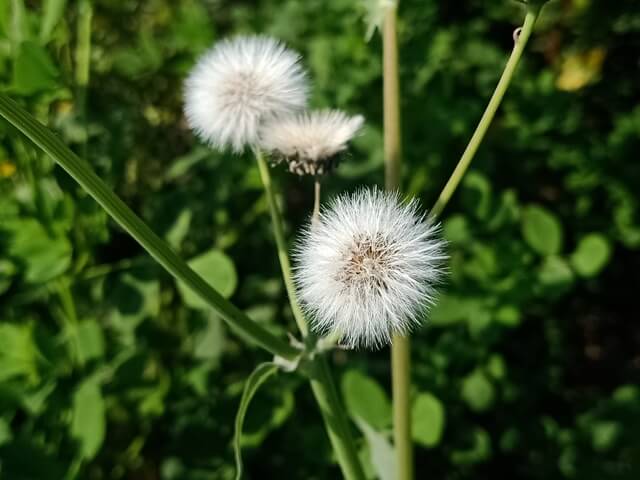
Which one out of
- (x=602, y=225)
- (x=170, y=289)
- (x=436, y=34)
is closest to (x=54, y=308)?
(x=170, y=289)

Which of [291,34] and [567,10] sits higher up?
[567,10]

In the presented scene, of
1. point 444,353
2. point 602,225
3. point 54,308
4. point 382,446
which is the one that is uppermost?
point 602,225

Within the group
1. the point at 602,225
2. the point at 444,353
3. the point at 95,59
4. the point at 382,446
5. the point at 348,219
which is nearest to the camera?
the point at 348,219

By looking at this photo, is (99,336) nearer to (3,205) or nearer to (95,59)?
(3,205)

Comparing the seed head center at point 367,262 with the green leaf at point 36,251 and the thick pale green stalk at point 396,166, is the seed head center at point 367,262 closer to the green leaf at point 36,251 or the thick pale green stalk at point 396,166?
the thick pale green stalk at point 396,166

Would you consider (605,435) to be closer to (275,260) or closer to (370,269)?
(275,260)

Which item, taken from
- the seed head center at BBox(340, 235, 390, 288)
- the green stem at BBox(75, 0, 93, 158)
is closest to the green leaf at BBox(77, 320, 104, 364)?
the green stem at BBox(75, 0, 93, 158)

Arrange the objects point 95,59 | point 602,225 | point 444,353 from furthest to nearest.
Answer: point 602,225, point 95,59, point 444,353

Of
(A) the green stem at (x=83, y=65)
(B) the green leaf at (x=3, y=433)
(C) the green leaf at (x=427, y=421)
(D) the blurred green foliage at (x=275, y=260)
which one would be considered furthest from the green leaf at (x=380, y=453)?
(A) the green stem at (x=83, y=65)
